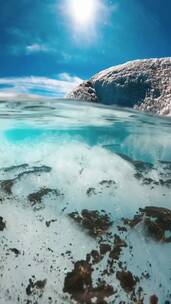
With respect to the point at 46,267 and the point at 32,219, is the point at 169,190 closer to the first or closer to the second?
the point at 32,219

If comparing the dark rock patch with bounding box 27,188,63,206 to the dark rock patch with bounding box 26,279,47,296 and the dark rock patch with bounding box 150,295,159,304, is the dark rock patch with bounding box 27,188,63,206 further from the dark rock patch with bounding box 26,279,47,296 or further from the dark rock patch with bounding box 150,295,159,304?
the dark rock patch with bounding box 150,295,159,304

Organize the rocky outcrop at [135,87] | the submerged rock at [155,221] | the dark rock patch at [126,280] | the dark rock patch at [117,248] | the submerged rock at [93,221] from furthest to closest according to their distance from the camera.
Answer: the rocky outcrop at [135,87]
the submerged rock at [93,221]
the submerged rock at [155,221]
the dark rock patch at [117,248]
the dark rock patch at [126,280]

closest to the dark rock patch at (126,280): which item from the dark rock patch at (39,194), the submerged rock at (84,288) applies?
the submerged rock at (84,288)

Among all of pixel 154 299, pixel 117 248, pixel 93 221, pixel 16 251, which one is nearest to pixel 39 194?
pixel 93 221

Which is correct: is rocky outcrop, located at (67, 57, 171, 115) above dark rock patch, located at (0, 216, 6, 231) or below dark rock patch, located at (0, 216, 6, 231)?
above

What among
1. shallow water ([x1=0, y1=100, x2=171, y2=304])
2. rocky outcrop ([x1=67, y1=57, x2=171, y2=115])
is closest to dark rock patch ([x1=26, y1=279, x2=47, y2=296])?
shallow water ([x1=0, y1=100, x2=171, y2=304])

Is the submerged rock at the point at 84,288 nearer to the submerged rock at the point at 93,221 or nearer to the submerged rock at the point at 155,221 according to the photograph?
the submerged rock at the point at 93,221

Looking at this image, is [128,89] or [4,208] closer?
[4,208]

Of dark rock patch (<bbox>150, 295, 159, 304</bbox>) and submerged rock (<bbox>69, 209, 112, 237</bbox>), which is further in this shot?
submerged rock (<bbox>69, 209, 112, 237</bbox>)

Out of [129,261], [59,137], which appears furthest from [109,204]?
[59,137]
